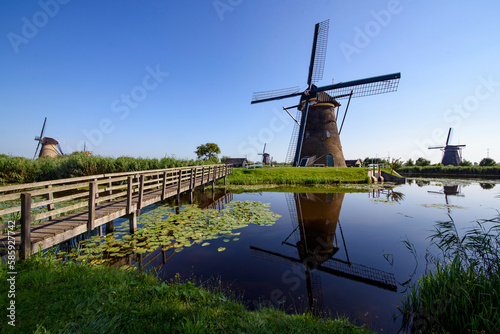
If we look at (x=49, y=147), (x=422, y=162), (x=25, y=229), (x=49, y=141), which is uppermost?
(x=49, y=141)

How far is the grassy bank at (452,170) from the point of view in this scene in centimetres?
3512

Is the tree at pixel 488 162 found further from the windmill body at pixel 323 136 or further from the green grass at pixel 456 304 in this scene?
the green grass at pixel 456 304

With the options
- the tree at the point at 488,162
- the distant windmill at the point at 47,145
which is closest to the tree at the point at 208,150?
the distant windmill at the point at 47,145

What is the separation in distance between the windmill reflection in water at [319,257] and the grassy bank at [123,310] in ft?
3.76

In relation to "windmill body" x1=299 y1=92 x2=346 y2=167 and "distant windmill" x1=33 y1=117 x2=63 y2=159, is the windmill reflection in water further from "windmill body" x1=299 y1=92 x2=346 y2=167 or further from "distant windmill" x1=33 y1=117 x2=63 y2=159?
"distant windmill" x1=33 y1=117 x2=63 y2=159

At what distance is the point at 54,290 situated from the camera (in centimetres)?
274

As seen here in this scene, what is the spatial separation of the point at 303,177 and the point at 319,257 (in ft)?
48.3

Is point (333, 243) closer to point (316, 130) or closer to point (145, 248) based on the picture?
point (145, 248)

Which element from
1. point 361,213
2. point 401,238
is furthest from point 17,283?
point 361,213

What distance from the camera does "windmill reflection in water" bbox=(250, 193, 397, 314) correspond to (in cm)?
397

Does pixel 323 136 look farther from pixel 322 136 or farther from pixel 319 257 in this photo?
pixel 319 257

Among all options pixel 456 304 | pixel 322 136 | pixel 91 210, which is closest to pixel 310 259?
pixel 456 304

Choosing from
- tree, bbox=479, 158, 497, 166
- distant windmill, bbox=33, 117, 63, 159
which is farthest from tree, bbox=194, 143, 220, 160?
tree, bbox=479, 158, 497, 166

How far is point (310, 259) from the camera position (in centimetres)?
493
